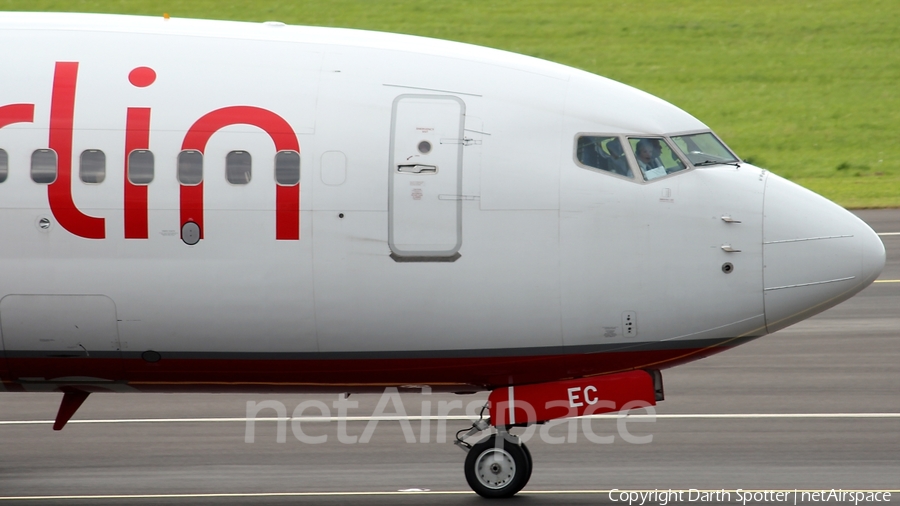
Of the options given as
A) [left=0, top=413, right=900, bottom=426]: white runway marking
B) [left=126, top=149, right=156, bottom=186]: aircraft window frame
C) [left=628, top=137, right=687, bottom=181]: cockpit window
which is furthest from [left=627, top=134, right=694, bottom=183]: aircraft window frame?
[left=0, top=413, right=900, bottom=426]: white runway marking

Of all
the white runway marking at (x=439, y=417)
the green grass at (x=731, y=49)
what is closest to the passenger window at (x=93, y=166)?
the white runway marking at (x=439, y=417)

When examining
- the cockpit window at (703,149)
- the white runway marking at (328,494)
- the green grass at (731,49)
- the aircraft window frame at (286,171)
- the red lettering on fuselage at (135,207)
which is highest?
the green grass at (731,49)

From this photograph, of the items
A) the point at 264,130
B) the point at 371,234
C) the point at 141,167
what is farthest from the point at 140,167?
the point at 371,234

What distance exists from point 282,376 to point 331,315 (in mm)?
837

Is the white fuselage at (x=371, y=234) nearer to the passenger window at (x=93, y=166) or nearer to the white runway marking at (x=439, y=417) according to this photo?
the passenger window at (x=93, y=166)

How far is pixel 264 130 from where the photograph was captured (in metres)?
10.3

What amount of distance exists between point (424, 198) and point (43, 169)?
10.8ft

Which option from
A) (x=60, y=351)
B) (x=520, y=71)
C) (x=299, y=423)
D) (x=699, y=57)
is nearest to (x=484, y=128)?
(x=520, y=71)

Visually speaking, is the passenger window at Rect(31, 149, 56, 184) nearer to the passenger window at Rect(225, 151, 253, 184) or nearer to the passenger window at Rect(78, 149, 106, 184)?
the passenger window at Rect(78, 149, 106, 184)

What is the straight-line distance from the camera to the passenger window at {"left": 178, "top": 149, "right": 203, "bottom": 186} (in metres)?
10.2

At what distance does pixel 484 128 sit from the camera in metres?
10.4

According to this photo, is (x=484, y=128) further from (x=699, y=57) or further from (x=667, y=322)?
(x=699, y=57)

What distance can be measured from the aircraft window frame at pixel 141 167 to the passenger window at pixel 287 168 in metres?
1.07

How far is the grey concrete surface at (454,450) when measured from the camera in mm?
12094
